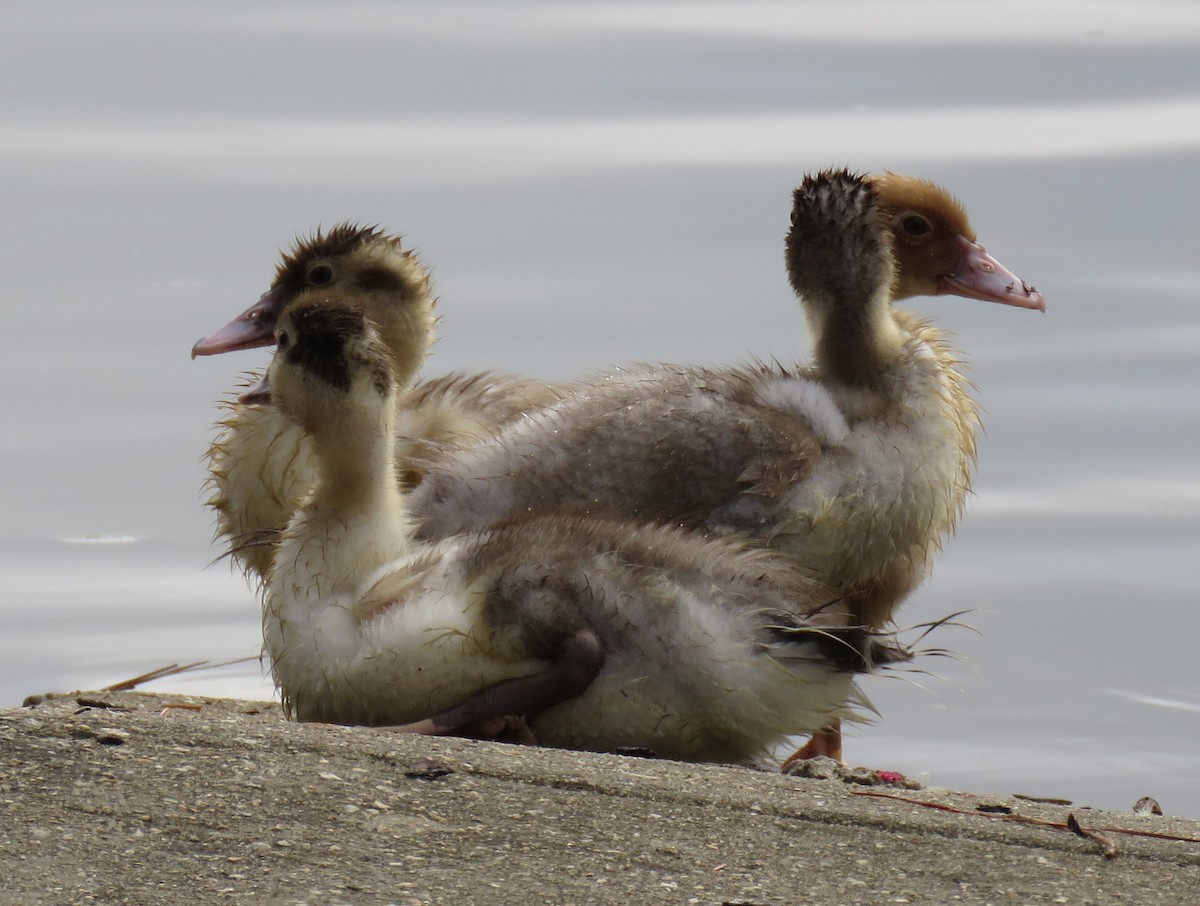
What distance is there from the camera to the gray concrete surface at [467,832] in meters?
2.90

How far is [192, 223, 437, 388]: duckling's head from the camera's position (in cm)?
520

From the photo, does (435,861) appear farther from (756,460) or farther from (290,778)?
(756,460)

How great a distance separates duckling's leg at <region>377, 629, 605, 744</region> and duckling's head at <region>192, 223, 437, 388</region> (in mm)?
1538

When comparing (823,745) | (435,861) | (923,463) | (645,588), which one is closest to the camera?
(435,861)

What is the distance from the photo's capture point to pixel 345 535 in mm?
4246

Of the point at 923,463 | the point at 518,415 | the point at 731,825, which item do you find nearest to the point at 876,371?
the point at 923,463

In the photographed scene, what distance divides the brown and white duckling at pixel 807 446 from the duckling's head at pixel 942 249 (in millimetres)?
347

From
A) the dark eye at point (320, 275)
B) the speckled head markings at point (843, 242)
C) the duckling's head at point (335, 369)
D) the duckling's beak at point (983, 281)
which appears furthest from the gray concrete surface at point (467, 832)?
the duckling's beak at point (983, 281)

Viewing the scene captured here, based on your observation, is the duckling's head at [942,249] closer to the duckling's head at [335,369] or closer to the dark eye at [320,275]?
the dark eye at [320,275]

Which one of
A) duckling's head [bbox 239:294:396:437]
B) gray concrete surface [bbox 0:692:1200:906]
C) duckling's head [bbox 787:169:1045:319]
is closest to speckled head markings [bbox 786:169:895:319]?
duckling's head [bbox 787:169:1045:319]

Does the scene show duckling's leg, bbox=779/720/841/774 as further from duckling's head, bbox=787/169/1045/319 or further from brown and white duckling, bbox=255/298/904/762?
duckling's head, bbox=787/169/1045/319

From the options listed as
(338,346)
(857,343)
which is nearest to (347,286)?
(338,346)

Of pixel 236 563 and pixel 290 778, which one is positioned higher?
pixel 236 563

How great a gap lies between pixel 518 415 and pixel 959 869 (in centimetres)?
209
